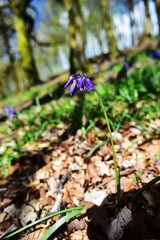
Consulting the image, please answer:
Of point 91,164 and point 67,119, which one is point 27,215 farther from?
point 67,119

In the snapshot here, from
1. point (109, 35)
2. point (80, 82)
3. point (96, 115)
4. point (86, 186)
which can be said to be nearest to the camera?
point (80, 82)

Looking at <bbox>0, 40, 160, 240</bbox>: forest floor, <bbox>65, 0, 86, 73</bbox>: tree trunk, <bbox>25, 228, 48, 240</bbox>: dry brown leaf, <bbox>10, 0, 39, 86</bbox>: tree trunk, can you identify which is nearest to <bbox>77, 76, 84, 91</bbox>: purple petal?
<bbox>0, 40, 160, 240</bbox>: forest floor

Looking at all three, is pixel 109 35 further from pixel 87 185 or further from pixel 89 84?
pixel 89 84

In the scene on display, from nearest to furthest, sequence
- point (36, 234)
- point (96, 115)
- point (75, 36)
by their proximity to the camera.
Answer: point (36, 234)
point (96, 115)
point (75, 36)

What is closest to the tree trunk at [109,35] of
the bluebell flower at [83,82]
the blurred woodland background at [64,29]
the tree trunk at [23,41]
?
the blurred woodland background at [64,29]

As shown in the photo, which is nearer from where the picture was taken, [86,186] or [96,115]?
[86,186]

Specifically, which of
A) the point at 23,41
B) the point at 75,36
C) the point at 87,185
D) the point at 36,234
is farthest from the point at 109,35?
the point at 36,234

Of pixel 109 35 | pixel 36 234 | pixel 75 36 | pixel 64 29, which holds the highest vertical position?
pixel 64 29

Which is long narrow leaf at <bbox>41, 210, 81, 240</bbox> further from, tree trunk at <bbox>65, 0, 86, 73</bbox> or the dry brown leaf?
tree trunk at <bbox>65, 0, 86, 73</bbox>
